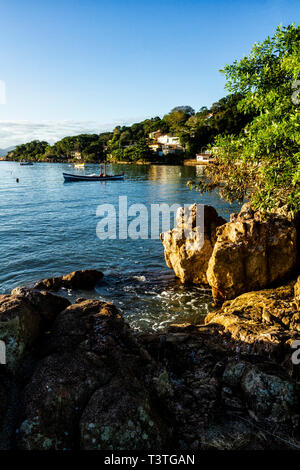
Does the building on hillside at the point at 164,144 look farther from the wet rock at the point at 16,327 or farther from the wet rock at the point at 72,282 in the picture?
the wet rock at the point at 16,327

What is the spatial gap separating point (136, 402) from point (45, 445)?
136cm

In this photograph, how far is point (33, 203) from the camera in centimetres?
4238

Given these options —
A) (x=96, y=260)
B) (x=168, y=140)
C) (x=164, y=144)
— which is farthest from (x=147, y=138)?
(x=96, y=260)

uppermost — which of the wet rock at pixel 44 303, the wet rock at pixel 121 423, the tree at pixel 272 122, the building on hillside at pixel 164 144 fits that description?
the building on hillside at pixel 164 144

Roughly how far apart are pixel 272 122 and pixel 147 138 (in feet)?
519

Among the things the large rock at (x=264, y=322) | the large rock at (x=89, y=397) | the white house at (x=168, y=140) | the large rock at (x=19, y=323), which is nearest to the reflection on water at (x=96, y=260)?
the large rock at (x=264, y=322)

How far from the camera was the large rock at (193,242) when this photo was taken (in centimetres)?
1416

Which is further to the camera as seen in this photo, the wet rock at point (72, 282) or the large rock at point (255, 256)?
the wet rock at point (72, 282)

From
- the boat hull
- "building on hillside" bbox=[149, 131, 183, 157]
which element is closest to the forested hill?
"building on hillside" bbox=[149, 131, 183, 157]

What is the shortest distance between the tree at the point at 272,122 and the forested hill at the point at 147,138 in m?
83.5

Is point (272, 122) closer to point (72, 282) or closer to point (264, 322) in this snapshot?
point (264, 322)

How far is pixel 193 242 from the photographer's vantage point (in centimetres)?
1426

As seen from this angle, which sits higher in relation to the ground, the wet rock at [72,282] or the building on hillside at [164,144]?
the building on hillside at [164,144]

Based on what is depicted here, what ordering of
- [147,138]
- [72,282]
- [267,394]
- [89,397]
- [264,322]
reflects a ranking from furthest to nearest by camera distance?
[147,138], [72,282], [264,322], [267,394], [89,397]
